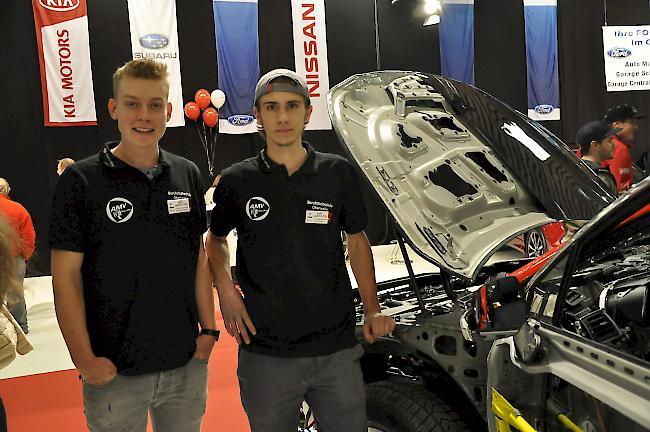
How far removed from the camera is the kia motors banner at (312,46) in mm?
10523

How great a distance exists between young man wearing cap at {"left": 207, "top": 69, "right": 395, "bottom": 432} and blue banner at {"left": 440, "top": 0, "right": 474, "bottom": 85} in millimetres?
9769

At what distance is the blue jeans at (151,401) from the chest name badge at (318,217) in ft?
2.12

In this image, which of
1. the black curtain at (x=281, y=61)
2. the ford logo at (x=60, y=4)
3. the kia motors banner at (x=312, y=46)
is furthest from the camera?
the kia motors banner at (x=312, y=46)

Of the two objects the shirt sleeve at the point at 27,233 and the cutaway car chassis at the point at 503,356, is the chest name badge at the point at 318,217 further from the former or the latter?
the shirt sleeve at the point at 27,233

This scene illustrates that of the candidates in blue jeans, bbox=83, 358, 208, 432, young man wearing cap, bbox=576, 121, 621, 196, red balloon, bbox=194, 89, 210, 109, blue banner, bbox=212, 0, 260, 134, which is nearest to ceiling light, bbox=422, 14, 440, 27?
blue banner, bbox=212, 0, 260, 134

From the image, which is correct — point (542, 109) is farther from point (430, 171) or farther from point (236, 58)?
point (430, 171)

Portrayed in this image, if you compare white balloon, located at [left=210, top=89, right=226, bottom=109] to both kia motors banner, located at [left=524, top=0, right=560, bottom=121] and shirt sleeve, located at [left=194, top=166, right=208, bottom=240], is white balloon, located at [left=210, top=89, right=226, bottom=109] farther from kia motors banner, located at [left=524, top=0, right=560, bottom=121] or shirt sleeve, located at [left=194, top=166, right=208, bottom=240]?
shirt sleeve, located at [left=194, top=166, right=208, bottom=240]

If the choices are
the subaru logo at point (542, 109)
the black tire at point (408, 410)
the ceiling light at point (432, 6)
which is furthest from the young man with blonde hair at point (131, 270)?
the subaru logo at point (542, 109)

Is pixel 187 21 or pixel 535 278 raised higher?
pixel 187 21

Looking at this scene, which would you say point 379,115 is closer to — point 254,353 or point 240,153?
point 254,353

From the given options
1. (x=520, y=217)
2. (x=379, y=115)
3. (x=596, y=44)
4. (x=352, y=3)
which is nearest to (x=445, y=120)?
(x=379, y=115)

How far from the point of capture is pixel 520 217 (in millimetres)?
2396

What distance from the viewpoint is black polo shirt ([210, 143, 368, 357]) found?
2107mm

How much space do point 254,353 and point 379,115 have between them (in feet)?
3.79
